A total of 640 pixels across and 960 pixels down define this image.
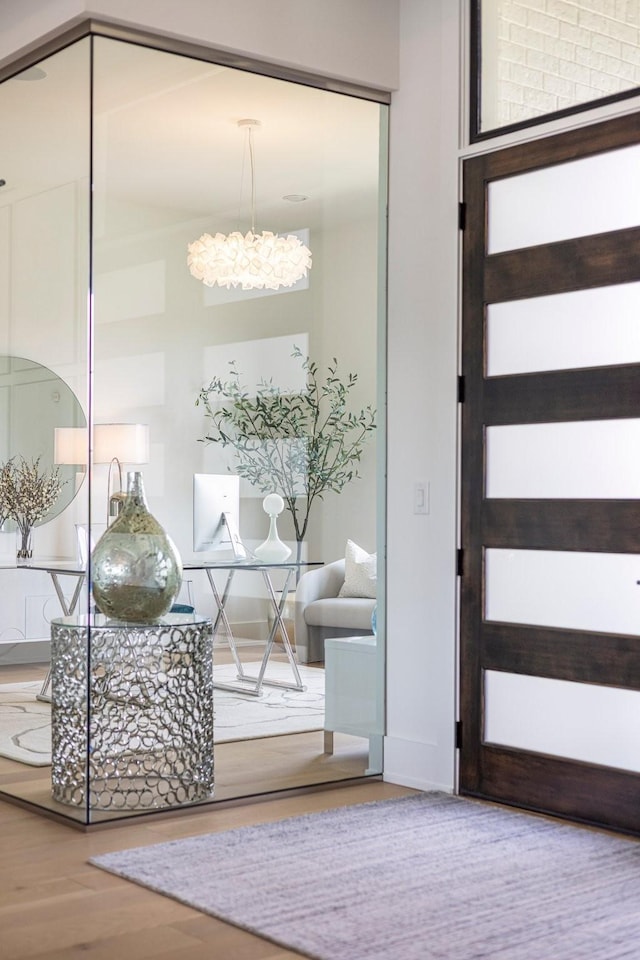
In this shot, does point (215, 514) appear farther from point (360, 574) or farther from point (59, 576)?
point (360, 574)

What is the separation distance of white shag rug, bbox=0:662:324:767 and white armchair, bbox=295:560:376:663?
0.33 ft

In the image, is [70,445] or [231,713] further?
[231,713]

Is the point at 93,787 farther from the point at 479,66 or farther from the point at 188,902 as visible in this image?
the point at 479,66

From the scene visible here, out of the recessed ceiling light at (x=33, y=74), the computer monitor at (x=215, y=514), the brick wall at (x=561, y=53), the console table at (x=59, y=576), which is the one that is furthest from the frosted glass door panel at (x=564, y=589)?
the recessed ceiling light at (x=33, y=74)

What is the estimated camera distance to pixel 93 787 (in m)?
3.93

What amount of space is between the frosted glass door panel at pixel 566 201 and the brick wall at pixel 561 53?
0.23 m

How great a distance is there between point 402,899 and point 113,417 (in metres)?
1.82

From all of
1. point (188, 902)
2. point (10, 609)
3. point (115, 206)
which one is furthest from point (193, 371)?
point (188, 902)

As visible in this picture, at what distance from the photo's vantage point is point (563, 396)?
13.2 ft

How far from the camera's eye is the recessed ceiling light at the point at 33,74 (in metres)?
4.22

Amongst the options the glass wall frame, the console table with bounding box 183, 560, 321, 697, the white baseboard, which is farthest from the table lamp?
the glass wall frame

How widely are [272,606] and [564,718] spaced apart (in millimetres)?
1114

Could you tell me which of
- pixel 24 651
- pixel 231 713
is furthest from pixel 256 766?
pixel 24 651

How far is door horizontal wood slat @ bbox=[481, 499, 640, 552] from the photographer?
3.82 meters
